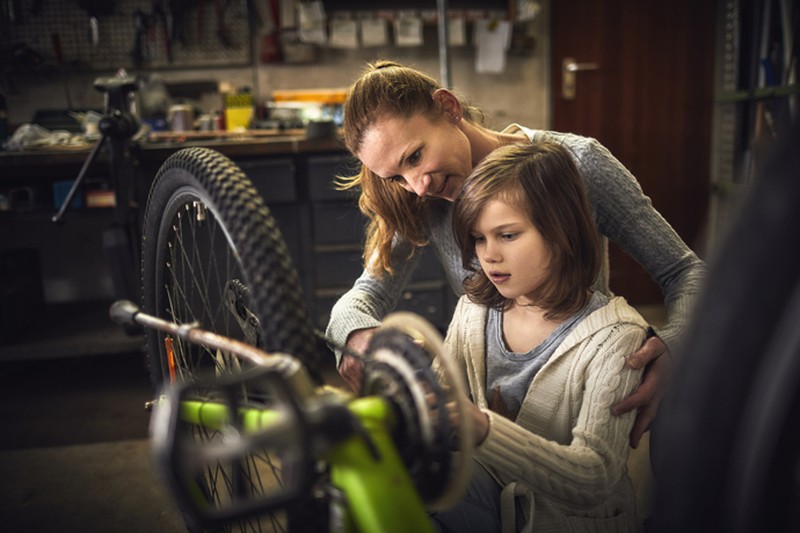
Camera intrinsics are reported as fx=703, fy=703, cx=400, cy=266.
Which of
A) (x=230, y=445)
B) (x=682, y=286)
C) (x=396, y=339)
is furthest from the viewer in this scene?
(x=682, y=286)

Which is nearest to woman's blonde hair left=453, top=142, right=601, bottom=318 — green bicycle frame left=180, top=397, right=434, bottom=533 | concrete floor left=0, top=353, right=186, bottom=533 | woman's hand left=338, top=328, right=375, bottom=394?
woman's hand left=338, top=328, right=375, bottom=394

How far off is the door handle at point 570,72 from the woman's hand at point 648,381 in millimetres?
2744

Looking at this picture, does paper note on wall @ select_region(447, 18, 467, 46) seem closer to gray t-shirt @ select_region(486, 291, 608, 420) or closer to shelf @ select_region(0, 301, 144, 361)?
shelf @ select_region(0, 301, 144, 361)

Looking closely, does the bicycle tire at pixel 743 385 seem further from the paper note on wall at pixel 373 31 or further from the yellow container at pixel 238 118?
the paper note on wall at pixel 373 31

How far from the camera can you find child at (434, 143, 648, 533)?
0.92 meters

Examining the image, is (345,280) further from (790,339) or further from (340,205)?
(790,339)

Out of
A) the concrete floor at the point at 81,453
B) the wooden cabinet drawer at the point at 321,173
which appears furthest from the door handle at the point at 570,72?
the concrete floor at the point at 81,453

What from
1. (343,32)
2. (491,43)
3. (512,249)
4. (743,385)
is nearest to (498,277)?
(512,249)

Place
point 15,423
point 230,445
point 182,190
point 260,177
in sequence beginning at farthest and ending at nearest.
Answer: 1. point 260,177
2. point 15,423
3. point 182,190
4. point 230,445

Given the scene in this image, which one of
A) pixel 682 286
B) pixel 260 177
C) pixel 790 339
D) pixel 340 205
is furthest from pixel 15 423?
pixel 790 339

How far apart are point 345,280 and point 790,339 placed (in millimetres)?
2276

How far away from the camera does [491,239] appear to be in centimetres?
100

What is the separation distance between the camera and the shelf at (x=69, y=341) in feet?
8.46

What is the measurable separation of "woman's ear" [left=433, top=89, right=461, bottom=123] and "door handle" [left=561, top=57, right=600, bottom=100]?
248 cm
